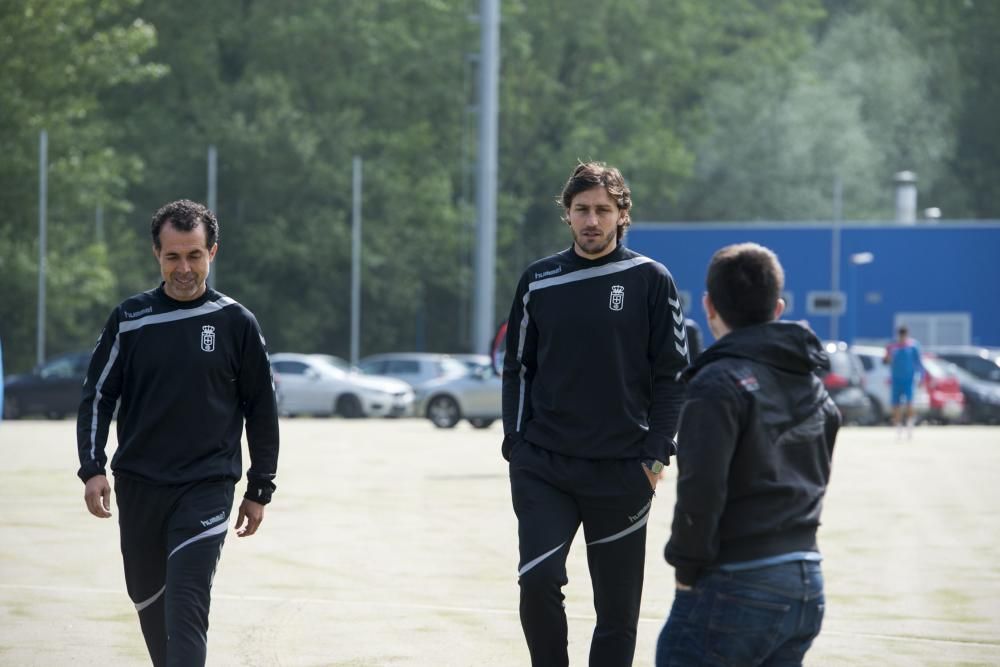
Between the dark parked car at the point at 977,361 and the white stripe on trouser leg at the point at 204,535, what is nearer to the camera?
the white stripe on trouser leg at the point at 204,535

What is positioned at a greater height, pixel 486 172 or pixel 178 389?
pixel 486 172

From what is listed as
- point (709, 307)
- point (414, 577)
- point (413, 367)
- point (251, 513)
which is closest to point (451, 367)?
point (413, 367)

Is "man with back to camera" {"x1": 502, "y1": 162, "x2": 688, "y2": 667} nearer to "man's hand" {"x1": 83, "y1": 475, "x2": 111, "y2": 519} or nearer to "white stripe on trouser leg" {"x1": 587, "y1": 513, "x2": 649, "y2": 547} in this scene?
"white stripe on trouser leg" {"x1": 587, "y1": 513, "x2": 649, "y2": 547}

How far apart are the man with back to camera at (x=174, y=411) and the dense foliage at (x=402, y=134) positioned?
135 feet

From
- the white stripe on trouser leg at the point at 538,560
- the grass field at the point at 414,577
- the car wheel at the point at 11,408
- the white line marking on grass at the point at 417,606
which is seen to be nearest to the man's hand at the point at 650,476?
the white stripe on trouser leg at the point at 538,560

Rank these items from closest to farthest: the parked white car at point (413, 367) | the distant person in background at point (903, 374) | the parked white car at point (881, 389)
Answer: the distant person in background at point (903, 374) < the parked white car at point (881, 389) < the parked white car at point (413, 367)

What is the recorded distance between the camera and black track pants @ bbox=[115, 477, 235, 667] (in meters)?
5.89

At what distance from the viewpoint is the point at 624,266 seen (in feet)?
21.0

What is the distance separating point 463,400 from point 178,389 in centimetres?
2737

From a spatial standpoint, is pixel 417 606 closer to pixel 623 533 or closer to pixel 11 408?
pixel 623 533

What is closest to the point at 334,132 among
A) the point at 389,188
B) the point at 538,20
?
the point at 389,188

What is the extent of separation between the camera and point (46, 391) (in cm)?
3769

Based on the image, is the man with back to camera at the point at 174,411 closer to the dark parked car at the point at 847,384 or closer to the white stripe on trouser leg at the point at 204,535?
the white stripe on trouser leg at the point at 204,535

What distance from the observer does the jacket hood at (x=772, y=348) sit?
182 inches
